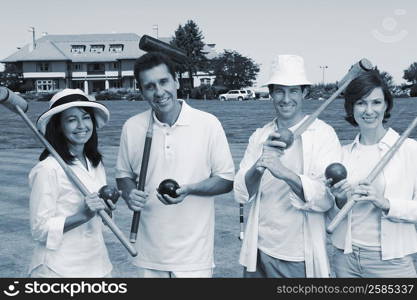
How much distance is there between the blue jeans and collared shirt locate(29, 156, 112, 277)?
1469mm

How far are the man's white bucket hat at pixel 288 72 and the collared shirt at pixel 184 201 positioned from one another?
483 millimetres

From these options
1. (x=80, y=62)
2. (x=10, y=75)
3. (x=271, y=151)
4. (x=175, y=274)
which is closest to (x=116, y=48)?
(x=80, y=62)

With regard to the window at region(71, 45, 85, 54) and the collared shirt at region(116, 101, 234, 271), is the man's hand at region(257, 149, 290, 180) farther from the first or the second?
the window at region(71, 45, 85, 54)

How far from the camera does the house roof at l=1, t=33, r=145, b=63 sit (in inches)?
3211

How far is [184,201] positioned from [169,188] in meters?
0.28

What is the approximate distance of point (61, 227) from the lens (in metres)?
3.32

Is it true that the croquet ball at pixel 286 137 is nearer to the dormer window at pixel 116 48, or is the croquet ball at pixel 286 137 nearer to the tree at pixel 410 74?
the tree at pixel 410 74

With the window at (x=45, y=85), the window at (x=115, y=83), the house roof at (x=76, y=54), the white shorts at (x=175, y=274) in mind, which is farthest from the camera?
the window at (x=45, y=85)

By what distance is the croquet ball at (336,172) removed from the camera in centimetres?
325

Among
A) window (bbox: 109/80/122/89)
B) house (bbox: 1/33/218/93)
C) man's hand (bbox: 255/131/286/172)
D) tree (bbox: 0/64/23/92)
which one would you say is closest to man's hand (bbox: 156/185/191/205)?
man's hand (bbox: 255/131/286/172)

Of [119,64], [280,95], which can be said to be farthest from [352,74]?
[119,64]

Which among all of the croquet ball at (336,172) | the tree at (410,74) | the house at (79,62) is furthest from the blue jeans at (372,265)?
the house at (79,62)

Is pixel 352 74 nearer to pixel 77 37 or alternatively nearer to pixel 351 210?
pixel 351 210

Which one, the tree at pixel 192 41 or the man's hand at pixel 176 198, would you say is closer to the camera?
the man's hand at pixel 176 198
